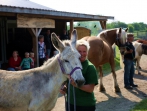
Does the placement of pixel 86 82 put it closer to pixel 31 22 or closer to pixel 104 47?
pixel 104 47

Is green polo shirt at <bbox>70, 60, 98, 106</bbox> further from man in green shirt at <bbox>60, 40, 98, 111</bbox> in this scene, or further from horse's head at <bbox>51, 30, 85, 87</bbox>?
horse's head at <bbox>51, 30, 85, 87</bbox>

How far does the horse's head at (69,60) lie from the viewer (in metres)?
3.12

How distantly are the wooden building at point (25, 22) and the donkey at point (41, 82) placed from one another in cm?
433

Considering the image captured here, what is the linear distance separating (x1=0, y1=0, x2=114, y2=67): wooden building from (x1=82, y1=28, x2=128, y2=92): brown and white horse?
8.41 ft

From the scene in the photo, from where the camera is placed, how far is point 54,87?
3.40 metres

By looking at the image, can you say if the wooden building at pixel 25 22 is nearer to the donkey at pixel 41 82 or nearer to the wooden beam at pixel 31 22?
the wooden beam at pixel 31 22

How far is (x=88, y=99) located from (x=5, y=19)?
31.5 feet

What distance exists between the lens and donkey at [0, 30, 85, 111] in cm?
323

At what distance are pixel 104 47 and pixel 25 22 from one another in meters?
3.16

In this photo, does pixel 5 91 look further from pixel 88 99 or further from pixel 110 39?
pixel 110 39

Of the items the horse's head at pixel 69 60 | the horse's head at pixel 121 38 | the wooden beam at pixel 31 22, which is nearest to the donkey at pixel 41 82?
the horse's head at pixel 69 60

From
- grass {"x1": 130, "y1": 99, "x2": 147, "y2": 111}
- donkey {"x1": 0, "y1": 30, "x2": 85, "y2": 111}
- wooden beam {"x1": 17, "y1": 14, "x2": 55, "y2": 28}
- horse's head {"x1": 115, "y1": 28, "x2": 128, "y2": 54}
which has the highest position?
wooden beam {"x1": 17, "y1": 14, "x2": 55, "y2": 28}

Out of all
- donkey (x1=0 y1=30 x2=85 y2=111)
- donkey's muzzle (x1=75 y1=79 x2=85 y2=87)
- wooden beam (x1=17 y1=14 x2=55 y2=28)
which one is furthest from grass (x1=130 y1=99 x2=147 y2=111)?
wooden beam (x1=17 y1=14 x2=55 y2=28)

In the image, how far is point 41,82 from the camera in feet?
11.1
